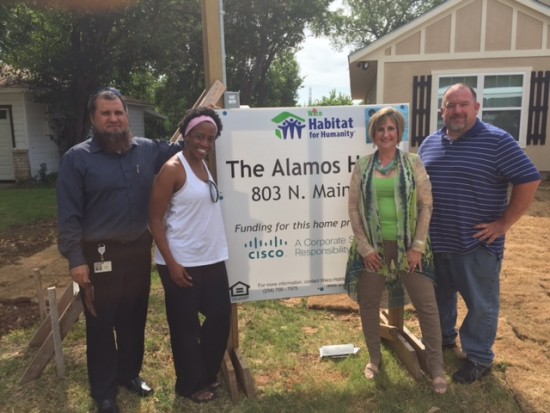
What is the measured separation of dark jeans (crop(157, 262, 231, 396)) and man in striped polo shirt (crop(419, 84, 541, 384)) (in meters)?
1.40

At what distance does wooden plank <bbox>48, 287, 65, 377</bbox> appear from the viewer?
2.98 metres

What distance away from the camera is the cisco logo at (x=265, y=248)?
10.3 feet

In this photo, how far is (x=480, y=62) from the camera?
35.5ft

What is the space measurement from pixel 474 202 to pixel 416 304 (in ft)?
2.33

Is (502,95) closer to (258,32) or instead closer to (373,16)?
(258,32)

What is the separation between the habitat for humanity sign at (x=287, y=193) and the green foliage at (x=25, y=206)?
6474 mm

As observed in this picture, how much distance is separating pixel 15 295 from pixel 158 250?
9.58ft

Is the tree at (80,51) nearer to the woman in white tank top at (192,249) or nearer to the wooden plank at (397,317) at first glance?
the woman in white tank top at (192,249)

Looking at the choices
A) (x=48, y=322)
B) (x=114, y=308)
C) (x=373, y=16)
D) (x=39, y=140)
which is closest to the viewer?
(x=114, y=308)

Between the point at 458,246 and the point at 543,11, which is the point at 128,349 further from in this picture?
the point at 543,11

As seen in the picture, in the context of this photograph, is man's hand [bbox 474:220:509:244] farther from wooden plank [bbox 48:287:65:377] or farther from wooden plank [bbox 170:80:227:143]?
wooden plank [bbox 48:287:65:377]

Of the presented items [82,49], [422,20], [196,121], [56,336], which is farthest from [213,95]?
[82,49]

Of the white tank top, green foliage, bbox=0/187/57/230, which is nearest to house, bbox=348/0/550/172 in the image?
green foliage, bbox=0/187/57/230

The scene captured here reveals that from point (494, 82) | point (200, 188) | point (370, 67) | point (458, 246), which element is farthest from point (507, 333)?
point (370, 67)
